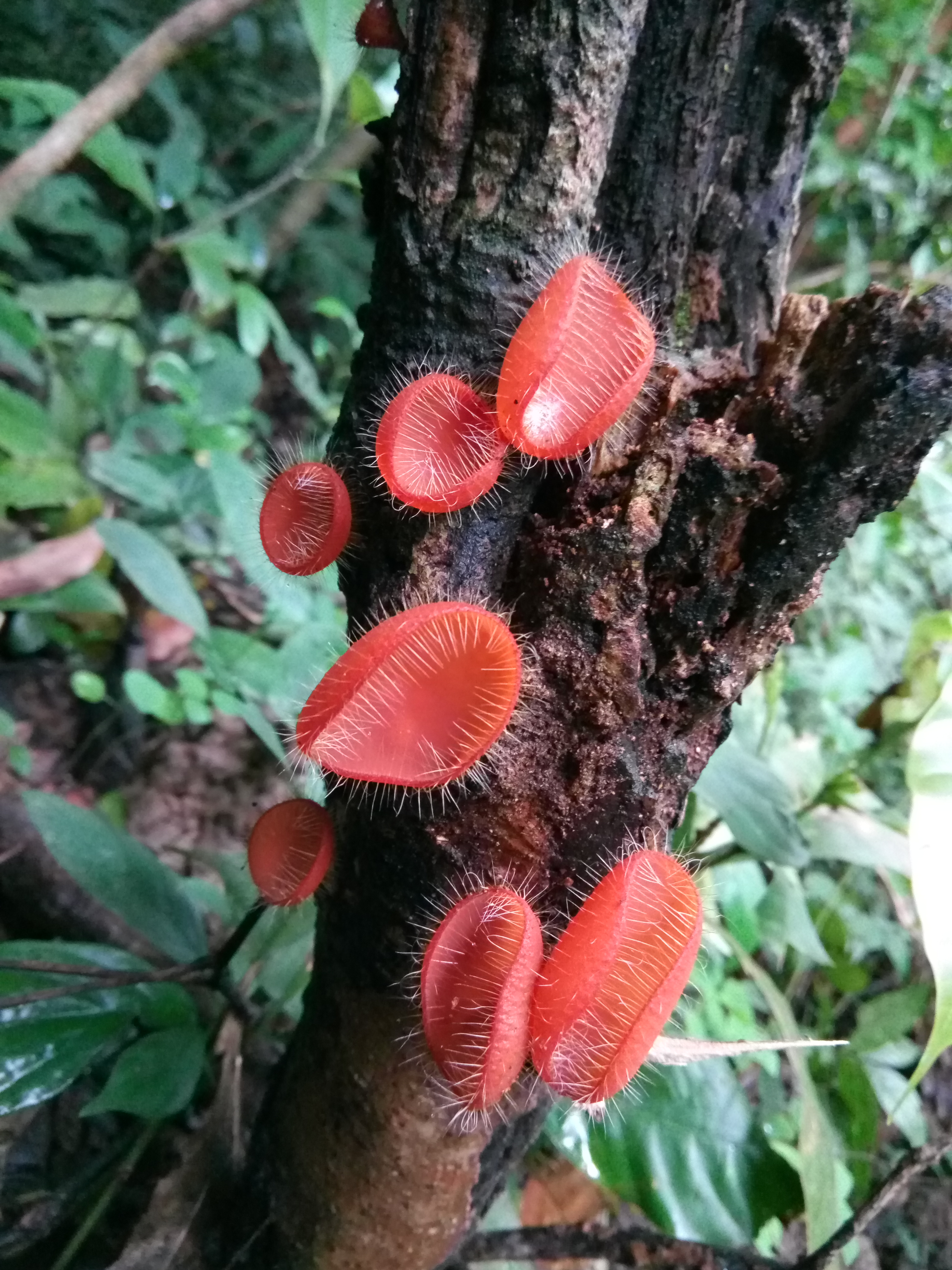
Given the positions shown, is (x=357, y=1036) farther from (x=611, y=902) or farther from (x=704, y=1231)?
(x=704, y=1231)

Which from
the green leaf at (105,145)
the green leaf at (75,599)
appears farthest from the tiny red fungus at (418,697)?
the green leaf at (105,145)

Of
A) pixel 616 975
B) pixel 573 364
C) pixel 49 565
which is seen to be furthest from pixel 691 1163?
pixel 49 565

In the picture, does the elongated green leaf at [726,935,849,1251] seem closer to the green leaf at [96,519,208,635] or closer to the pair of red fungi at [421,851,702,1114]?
the pair of red fungi at [421,851,702,1114]

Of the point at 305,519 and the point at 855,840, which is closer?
the point at 305,519

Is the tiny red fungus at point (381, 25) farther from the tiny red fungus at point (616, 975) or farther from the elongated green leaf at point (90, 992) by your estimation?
the elongated green leaf at point (90, 992)

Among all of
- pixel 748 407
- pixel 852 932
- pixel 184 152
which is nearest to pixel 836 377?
pixel 748 407

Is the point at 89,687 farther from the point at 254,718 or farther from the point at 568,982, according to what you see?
the point at 568,982
